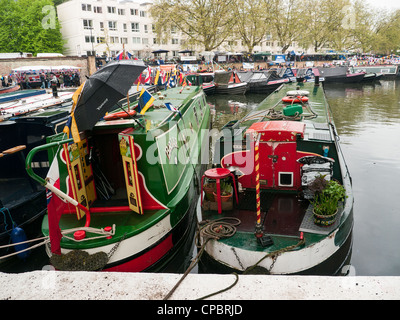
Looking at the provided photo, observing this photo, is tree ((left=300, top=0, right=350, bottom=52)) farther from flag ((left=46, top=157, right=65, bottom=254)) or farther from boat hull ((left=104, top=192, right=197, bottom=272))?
flag ((left=46, top=157, right=65, bottom=254))

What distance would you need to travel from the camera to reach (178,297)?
10.4 feet

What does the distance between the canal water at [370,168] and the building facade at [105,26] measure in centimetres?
2429

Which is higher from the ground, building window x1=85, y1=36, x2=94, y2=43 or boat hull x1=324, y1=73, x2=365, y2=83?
building window x1=85, y1=36, x2=94, y2=43

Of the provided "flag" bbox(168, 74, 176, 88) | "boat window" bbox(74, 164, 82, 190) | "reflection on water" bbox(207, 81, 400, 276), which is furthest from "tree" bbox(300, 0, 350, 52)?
"boat window" bbox(74, 164, 82, 190)

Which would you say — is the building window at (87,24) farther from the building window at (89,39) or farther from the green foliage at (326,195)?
the green foliage at (326,195)

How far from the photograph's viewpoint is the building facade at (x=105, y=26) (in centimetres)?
5006

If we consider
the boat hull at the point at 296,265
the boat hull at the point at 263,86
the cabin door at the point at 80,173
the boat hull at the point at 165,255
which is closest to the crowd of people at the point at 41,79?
the boat hull at the point at 263,86

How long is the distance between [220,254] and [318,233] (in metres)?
1.72

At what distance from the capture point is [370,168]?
12.7 m

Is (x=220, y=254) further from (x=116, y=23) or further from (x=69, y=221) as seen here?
(x=116, y=23)

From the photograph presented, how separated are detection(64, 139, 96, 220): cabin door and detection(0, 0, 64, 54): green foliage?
44.1 m

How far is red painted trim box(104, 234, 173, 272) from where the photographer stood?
5492mm

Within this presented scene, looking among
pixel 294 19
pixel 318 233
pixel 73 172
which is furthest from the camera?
pixel 294 19
